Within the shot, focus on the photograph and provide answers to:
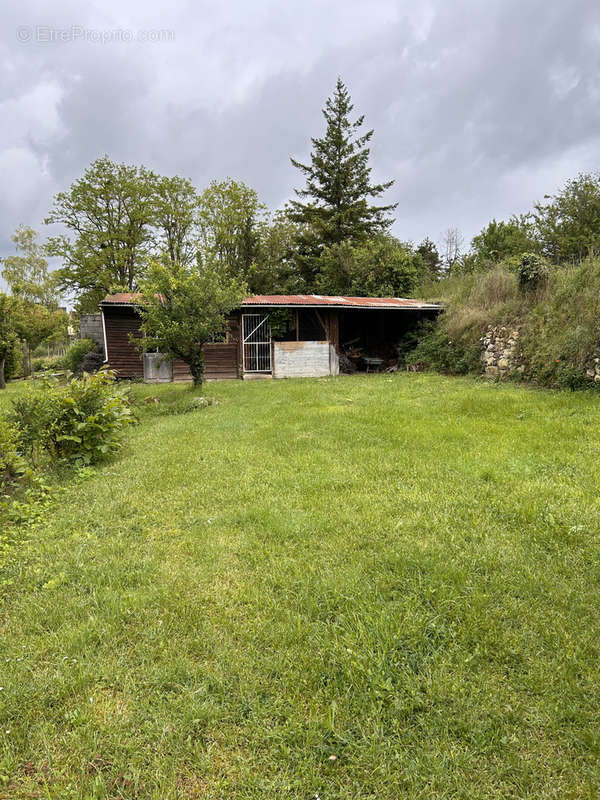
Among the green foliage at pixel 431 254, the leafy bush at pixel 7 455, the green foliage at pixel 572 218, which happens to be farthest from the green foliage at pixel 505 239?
the leafy bush at pixel 7 455

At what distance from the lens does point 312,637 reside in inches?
74.6

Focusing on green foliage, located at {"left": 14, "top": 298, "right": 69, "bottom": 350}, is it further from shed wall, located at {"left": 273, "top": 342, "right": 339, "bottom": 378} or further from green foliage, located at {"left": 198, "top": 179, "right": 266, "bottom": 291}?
A: green foliage, located at {"left": 198, "top": 179, "right": 266, "bottom": 291}

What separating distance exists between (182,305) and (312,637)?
26.1 ft

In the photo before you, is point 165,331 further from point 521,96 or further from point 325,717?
point 521,96

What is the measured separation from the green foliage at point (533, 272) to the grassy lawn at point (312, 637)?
7961 mm

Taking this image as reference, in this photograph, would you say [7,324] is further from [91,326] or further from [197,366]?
[197,366]

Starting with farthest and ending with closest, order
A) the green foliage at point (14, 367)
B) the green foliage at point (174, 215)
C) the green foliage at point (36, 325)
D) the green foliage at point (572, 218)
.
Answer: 1. the green foliage at point (174, 215)
2. the green foliage at point (572, 218)
3. the green foliage at point (14, 367)
4. the green foliage at point (36, 325)

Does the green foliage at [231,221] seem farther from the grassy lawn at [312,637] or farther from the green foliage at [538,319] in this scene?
the grassy lawn at [312,637]

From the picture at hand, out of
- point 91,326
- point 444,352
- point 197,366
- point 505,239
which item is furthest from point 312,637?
point 505,239

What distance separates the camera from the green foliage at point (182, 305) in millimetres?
8492

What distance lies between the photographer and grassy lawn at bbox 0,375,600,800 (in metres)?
1.34

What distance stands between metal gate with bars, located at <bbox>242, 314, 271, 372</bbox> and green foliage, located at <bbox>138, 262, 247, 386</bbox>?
375cm

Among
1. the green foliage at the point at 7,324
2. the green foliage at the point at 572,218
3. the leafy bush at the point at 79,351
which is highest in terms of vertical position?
the green foliage at the point at 572,218

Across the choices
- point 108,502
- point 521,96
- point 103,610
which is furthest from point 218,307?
point 521,96
